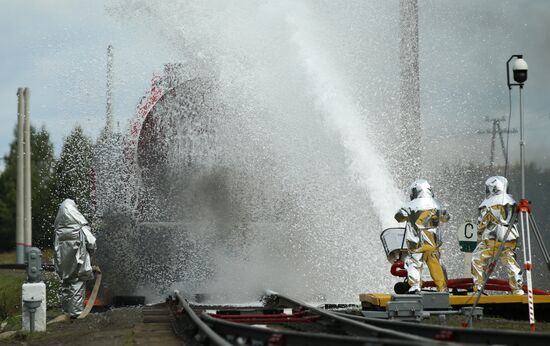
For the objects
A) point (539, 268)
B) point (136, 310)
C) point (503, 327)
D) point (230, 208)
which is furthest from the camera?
point (539, 268)

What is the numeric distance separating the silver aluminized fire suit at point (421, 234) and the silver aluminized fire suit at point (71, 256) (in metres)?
5.05

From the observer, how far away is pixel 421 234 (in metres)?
14.9

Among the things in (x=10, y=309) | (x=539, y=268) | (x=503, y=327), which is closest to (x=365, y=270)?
(x=503, y=327)

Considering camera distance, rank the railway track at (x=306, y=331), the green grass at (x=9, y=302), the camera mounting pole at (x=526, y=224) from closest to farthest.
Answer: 1. the railway track at (x=306, y=331)
2. the camera mounting pole at (x=526, y=224)
3. the green grass at (x=9, y=302)

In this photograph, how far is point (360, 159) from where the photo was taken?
68.4 feet

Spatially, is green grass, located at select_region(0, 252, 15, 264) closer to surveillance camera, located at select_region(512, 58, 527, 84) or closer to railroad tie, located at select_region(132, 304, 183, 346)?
railroad tie, located at select_region(132, 304, 183, 346)

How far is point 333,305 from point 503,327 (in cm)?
Result: 402

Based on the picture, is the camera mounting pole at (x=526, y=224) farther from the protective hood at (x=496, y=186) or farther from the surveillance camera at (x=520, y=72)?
the protective hood at (x=496, y=186)

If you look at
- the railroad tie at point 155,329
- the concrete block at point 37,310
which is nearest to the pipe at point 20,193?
the railroad tie at point 155,329

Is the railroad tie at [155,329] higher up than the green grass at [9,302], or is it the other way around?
the railroad tie at [155,329]

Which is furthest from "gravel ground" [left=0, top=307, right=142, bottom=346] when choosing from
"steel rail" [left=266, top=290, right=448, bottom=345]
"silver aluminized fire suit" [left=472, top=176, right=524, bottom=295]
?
"silver aluminized fire suit" [left=472, top=176, right=524, bottom=295]

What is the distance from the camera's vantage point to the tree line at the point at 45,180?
85.7 feet

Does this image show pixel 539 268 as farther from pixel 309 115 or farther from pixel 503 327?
pixel 503 327

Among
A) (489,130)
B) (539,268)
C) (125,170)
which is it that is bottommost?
(539,268)
